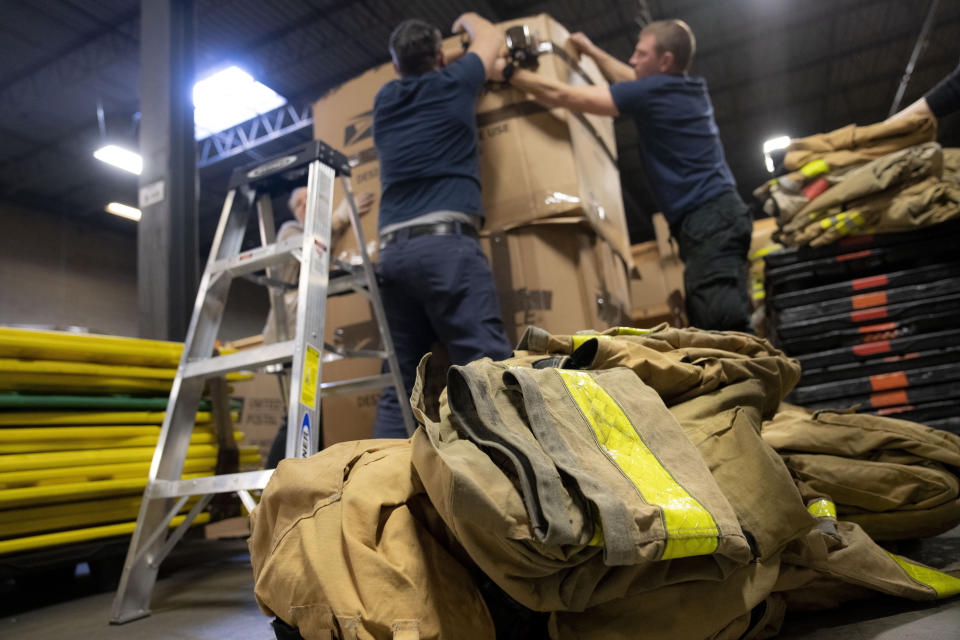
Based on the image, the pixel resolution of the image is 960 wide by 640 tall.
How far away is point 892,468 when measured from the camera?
4.23 ft

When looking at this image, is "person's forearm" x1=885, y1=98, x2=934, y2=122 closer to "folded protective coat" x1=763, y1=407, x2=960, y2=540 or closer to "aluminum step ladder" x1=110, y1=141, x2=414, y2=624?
"folded protective coat" x1=763, y1=407, x2=960, y2=540

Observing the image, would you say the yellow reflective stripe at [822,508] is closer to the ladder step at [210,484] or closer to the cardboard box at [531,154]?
the ladder step at [210,484]

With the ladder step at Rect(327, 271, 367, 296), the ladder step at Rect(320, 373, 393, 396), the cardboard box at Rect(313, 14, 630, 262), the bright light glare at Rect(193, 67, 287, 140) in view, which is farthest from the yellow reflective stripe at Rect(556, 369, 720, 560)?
the bright light glare at Rect(193, 67, 287, 140)

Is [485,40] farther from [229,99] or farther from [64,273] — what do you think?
[64,273]

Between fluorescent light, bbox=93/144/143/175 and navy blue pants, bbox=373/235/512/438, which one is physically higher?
fluorescent light, bbox=93/144/143/175

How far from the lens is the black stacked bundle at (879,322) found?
2412mm

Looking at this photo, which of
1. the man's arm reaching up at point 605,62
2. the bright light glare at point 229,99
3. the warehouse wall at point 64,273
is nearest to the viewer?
the man's arm reaching up at point 605,62

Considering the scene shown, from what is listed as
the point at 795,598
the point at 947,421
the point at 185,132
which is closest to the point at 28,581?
the point at 185,132

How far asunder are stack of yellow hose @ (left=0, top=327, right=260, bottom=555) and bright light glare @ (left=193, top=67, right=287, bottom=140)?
15.7ft

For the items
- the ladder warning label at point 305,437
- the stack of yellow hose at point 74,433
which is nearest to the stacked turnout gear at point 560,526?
the ladder warning label at point 305,437

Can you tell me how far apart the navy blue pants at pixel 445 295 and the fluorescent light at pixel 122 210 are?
351 inches

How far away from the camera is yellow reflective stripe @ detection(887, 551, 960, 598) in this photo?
1120mm

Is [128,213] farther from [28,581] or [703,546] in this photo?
[703,546]

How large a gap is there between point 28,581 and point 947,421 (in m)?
3.53
